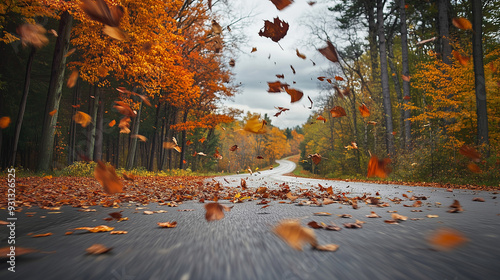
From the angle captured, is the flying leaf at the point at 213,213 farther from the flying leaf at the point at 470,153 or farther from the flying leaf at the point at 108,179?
the flying leaf at the point at 470,153

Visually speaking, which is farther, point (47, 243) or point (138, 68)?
point (138, 68)

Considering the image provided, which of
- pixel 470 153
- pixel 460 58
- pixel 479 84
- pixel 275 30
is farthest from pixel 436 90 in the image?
pixel 275 30

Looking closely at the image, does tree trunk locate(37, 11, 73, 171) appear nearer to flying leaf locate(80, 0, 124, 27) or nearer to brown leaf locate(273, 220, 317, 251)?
flying leaf locate(80, 0, 124, 27)

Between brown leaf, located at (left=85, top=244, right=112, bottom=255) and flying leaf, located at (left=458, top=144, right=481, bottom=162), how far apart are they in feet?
42.8

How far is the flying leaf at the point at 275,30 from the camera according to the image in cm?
479

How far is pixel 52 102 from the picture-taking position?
11.8m

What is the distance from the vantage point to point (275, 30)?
487cm

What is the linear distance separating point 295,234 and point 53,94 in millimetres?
12770

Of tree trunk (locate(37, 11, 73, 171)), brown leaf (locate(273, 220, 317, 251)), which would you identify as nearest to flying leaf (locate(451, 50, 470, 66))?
brown leaf (locate(273, 220, 317, 251))

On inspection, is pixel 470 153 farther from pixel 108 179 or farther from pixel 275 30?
pixel 108 179

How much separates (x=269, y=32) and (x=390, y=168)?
1375cm

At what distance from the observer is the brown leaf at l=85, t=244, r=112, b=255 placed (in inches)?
68.7

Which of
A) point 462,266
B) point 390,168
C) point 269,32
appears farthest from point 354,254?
point 390,168

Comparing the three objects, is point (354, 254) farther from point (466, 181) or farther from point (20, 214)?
point (466, 181)
